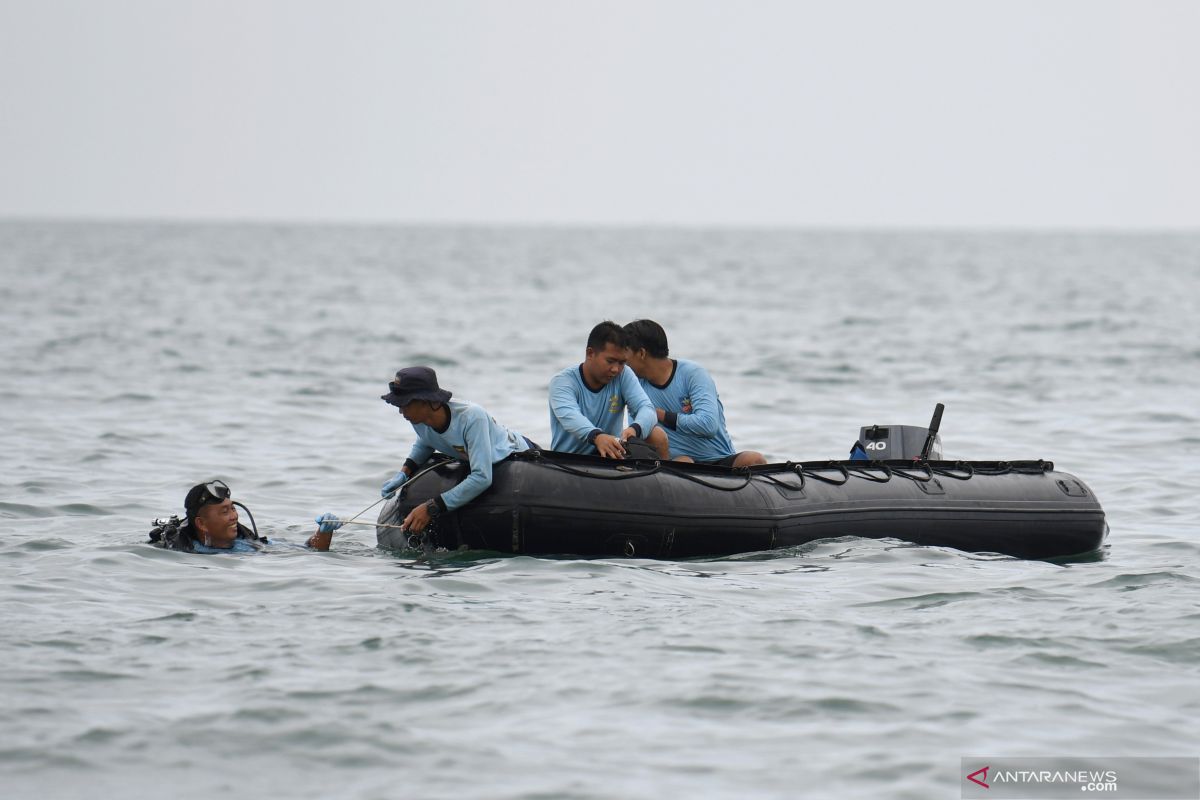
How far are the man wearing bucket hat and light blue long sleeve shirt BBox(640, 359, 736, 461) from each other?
137 cm

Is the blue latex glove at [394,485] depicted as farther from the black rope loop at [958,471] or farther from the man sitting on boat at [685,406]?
the black rope loop at [958,471]

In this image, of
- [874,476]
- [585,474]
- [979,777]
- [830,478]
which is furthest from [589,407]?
[979,777]

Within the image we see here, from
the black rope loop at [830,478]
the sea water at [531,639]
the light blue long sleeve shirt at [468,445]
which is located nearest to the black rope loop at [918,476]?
the black rope loop at [830,478]

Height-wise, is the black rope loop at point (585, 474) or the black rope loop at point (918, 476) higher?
the black rope loop at point (585, 474)

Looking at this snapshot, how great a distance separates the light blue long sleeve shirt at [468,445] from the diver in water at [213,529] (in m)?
0.79

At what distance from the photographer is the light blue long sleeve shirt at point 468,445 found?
9000 millimetres

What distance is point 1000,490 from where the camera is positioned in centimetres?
1010

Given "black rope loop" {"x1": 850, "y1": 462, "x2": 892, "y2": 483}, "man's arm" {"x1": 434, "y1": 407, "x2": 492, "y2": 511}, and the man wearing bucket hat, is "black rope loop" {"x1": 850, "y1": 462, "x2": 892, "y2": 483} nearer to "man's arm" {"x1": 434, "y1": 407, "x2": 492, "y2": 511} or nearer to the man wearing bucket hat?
the man wearing bucket hat

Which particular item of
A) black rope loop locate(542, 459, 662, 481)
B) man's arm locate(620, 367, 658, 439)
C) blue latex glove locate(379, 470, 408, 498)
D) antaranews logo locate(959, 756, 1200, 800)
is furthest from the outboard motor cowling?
antaranews logo locate(959, 756, 1200, 800)

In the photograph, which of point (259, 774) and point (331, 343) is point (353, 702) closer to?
point (259, 774)

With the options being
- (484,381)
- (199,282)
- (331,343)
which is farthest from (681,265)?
(484,381)

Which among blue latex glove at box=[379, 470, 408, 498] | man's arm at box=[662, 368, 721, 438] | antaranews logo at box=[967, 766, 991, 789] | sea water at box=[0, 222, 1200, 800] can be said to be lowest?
antaranews logo at box=[967, 766, 991, 789]

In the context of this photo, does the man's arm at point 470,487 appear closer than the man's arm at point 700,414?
Yes

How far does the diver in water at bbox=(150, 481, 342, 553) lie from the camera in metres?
9.28
